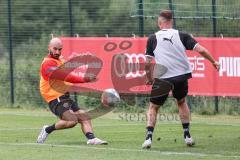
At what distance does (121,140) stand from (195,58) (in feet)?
21.7

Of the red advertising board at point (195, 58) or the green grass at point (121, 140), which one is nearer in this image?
the green grass at point (121, 140)

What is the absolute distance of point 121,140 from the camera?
15.7 m

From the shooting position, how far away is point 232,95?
70.0 feet

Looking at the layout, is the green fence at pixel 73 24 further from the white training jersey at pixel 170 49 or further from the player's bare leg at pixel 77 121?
the white training jersey at pixel 170 49

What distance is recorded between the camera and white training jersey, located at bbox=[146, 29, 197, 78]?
1412 cm

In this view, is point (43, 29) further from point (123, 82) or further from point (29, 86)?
point (123, 82)

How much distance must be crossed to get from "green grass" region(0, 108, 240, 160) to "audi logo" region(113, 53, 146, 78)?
1.20 metres

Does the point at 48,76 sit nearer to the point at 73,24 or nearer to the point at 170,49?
Result: the point at 170,49

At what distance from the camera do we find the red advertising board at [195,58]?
21.2 meters

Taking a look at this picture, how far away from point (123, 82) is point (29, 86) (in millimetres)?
4691

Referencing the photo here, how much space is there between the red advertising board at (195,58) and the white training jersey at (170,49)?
7.01 meters

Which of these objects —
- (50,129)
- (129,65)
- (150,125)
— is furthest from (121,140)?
(129,65)

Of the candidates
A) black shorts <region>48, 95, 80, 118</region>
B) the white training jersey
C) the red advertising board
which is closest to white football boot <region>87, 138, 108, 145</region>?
black shorts <region>48, 95, 80, 118</region>

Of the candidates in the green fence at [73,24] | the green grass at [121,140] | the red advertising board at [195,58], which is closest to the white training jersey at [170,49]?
the green grass at [121,140]
